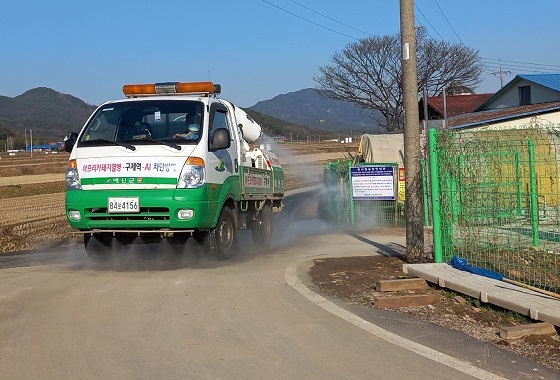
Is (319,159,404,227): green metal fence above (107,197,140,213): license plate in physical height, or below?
below

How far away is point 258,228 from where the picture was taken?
1176 cm

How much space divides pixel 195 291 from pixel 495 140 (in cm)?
431

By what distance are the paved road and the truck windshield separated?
1.93 meters

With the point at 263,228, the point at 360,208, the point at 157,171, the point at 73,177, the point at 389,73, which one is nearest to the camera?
the point at 157,171

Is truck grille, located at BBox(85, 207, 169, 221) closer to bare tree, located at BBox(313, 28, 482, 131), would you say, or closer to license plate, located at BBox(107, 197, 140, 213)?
license plate, located at BBox(107, 197, 140, 213)

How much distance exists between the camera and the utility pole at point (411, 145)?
9.08 metres

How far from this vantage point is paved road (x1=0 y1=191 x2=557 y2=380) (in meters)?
4.76

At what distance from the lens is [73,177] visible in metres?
8.88

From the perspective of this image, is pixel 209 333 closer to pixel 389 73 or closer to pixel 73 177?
pixel 73 177

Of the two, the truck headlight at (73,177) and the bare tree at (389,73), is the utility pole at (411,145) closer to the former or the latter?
the truck headlight at (73,177)

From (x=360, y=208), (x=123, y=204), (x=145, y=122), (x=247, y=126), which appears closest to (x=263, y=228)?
(x=247, y=126)

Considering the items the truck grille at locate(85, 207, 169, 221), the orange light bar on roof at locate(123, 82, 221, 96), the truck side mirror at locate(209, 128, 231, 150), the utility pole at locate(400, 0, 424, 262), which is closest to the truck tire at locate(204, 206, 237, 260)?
the truck grille at locate(85, 207, 169, 221)

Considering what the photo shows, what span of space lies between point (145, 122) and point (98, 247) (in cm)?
207

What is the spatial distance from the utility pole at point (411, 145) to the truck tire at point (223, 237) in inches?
109
